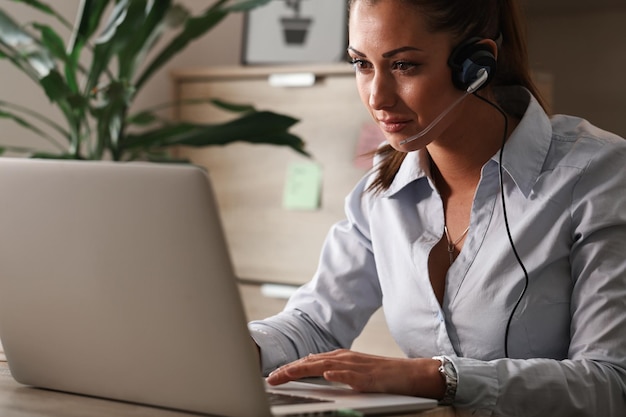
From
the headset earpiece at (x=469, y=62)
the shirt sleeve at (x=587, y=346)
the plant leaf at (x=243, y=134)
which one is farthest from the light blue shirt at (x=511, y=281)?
the plant leaf at (x=243, y=134)

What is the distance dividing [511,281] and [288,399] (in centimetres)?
44

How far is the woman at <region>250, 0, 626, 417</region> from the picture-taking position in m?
1.06

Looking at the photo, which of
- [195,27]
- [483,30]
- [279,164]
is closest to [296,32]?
[279,164]

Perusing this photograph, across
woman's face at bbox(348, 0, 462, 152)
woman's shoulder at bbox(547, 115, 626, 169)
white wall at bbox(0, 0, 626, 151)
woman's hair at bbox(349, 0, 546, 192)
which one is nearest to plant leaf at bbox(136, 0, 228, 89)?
white wall at bbox(0, 0, 626, 151)

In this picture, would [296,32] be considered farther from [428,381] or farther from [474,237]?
[428,381]

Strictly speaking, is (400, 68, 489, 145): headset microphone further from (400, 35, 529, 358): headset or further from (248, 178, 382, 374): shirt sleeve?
(248, 178, 382, 374): shirt sleeve

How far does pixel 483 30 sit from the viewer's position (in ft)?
4.25

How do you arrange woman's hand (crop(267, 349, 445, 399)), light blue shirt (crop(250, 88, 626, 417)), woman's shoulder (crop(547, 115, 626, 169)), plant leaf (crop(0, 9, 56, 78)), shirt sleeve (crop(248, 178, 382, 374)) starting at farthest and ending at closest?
plant leaf (crop(0, 9, 56, 78)) → shirt sleeve (crop(248, 178, 382, 374)) → woman's shoulder (crop(547, 115, 626, 169)) → light blue shirt (crop(250, 88, 626, 417)) → woman's hand (crop(267, 349, 445, 399))

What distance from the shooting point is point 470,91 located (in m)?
1.22

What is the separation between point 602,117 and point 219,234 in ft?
6.10

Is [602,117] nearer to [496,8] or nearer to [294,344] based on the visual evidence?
[496,8]

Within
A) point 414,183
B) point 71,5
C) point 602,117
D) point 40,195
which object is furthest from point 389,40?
point 71,5

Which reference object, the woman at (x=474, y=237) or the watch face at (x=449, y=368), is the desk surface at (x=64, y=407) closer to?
the watch face at (x=449, y=368)

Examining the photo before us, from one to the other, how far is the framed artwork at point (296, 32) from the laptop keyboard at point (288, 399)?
1849mm
